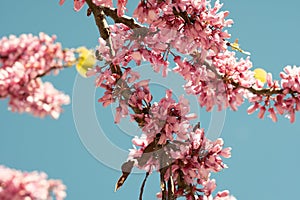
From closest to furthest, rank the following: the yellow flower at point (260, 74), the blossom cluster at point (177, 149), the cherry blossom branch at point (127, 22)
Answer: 1. the blossom cluster at point (177, 149)
2. the cherry blossom branch at point (127, 22)
3. the yellow flower at point (260, 74)

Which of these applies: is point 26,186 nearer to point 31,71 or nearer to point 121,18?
point 121,18

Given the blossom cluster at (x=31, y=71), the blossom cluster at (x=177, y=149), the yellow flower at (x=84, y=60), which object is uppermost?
the blossom cluster at (x=31, y=71)

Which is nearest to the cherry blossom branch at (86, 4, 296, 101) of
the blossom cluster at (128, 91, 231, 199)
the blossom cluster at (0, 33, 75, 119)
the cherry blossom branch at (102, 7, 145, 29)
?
the cherry blossom branch at (102, 7, 145, 29)

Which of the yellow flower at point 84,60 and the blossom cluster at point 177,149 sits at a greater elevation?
the yellow flower at point 84,60

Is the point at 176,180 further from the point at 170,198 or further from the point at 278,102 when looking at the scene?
the point at 278,102

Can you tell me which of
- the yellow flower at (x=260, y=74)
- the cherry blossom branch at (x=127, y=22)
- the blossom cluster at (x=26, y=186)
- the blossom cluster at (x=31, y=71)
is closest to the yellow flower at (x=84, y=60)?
the blossom cluster at (x=31, y=71)

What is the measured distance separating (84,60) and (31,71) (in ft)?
2.15

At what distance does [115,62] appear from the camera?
1.54 meters

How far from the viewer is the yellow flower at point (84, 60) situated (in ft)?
6.66

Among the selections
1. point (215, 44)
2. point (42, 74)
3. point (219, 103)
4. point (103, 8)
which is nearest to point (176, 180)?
point (219, 103)

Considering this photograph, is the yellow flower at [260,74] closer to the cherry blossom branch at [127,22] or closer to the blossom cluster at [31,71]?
the cherry blossom branch at [127,22]

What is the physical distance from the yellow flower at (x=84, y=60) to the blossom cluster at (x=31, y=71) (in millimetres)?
98

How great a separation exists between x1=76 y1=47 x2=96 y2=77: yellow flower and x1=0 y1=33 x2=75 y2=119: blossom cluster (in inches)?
3.8

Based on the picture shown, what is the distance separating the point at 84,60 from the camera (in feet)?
7.11
